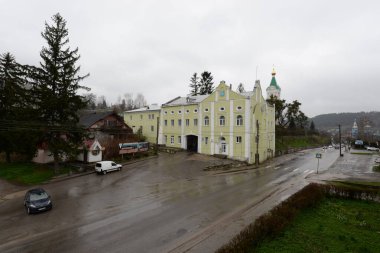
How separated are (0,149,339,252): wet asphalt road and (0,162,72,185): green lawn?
402 centimetres

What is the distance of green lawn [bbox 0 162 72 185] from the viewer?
2928cm

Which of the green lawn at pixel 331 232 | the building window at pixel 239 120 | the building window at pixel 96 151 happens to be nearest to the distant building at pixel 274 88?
the building window at pixel 239 120

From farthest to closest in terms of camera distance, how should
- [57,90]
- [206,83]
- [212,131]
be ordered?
1. [206,83]
2. [212,131]
3. [57,90]

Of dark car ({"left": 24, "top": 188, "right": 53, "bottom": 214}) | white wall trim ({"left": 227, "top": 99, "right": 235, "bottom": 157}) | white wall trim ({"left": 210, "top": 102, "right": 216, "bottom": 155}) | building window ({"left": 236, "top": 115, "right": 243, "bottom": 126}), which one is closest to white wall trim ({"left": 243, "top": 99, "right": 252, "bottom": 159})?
building window ({"left": 236, "top": 115, "right": 243, "bottom": 126})

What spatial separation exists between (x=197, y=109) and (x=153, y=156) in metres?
12.5

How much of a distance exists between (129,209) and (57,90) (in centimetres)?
1869

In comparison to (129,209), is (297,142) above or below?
above

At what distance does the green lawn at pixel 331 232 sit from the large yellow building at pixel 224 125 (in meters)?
23.8

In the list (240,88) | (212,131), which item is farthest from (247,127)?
(240,88)

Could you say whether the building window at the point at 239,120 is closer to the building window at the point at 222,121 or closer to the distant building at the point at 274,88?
the building window at the point at 222,121

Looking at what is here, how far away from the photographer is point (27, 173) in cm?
3180

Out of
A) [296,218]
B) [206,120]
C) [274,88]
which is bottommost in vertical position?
[296,218]

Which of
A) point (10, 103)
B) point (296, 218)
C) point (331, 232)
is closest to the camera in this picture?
point (331, 232)

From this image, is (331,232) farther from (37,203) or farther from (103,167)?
(103,167)
